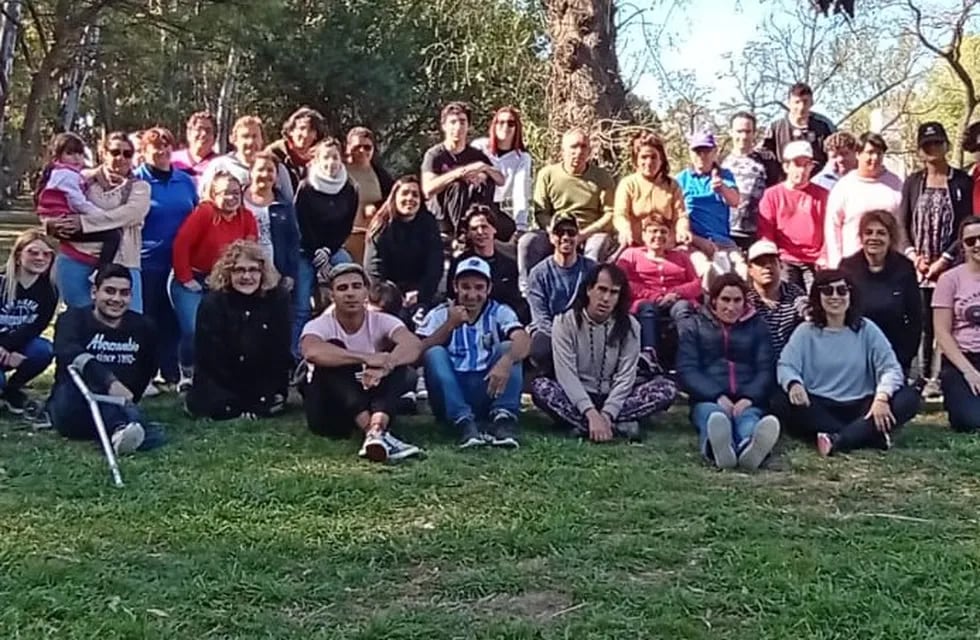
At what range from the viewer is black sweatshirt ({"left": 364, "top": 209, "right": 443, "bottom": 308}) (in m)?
7.29

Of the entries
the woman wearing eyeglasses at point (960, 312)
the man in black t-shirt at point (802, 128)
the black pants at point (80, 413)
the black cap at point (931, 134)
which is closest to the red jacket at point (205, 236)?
the black pants at point (80, 413)

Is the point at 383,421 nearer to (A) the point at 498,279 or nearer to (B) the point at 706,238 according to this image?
(A) the point at 498,279

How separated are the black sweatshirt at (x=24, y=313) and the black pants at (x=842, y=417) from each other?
Result: 4.05m

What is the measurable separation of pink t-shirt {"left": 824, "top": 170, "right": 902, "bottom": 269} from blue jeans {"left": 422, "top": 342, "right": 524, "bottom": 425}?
2233mm

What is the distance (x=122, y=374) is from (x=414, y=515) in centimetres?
213

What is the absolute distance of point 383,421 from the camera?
5785 mm

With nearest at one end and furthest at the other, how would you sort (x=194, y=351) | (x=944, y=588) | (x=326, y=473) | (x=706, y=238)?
(x=944, y=588)
(x=326, y=473)
(x=194, y=351)
(x=706, y=238)

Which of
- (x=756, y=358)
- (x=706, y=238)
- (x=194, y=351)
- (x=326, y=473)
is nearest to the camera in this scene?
(x=326, y=473)

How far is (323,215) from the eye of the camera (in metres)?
7.40

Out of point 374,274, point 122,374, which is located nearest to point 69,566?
point 122,374

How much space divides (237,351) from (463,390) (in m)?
1.26

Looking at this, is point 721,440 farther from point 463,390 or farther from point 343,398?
point 343,398

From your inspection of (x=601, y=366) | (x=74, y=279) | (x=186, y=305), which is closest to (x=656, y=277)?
(x=601, y=366)

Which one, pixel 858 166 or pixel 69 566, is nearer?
pixel 69 566
